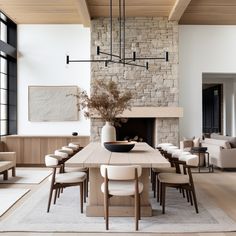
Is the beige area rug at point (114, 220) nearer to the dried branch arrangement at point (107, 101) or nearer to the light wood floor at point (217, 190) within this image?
the light wood floor at point (217, 190)

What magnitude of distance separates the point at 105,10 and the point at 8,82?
3.24 metres

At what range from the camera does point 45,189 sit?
5.52 meters

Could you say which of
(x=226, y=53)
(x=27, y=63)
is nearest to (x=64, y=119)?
(x=27, y=63)

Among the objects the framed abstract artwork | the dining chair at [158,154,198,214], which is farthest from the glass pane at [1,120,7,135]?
the dining chair at [158,154,198,214]

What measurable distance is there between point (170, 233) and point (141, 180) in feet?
2.67

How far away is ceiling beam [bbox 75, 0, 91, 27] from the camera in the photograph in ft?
23.1

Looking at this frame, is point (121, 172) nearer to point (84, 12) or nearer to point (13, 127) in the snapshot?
point (84, 12)

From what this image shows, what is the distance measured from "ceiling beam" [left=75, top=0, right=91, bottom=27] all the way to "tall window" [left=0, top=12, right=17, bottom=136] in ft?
6.44

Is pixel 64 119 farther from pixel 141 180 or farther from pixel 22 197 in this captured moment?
pixel 141 180

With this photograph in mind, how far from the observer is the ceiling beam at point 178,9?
7.02 m

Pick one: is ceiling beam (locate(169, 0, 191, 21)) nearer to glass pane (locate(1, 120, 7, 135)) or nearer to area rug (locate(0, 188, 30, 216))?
area rug (locate(0, 188, 30, 216))

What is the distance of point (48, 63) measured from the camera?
884 centimetres

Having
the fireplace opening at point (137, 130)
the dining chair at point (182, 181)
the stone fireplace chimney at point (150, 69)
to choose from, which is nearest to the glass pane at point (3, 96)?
the stone fireplace chimney at point (150, 69)

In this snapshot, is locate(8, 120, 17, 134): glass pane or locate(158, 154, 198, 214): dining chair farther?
locate(8, 120, 17, 134): glass pane
